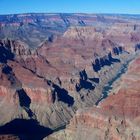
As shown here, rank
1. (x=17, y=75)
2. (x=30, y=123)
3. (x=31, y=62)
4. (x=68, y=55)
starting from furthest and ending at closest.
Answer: (x=68, y=55) < (x=31, y=62) < (x=17, y=75) < (x=30, y=123)

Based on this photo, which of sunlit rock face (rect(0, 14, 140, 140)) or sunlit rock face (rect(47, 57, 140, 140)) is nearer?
sunlit rock face (rect(47, 57, 140, 140))

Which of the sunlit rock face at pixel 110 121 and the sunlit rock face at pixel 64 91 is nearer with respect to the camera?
the sunlit rock face at pixel 110 121

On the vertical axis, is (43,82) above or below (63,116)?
above

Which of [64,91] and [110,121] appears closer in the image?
[110,121]

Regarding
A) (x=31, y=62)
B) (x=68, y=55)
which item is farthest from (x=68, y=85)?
(x=68, y=55)

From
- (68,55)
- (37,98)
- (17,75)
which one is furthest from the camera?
(68,55)

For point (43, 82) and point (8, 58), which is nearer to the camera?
point (43, 82)

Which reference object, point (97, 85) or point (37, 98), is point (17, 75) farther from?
point (97, 85)

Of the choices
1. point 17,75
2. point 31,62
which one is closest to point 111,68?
point 31,62

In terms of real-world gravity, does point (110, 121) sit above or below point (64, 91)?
above
